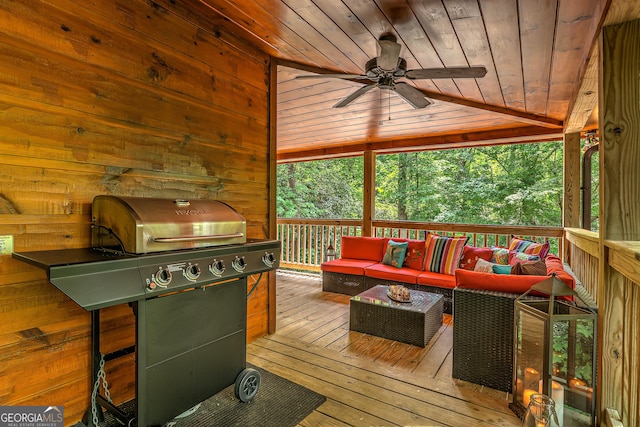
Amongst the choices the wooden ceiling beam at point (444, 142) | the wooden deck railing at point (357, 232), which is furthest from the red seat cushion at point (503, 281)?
the wooden ceiling beam at point (444, 142)

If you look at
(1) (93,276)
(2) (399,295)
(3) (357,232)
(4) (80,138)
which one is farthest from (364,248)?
(1) (93,276)

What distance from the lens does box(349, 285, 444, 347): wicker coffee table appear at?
296 centimetres

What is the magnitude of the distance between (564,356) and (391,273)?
95.6 inches

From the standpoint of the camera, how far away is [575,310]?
6.04 feet

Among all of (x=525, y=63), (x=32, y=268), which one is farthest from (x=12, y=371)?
(x=525, y=63)

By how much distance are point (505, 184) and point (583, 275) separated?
558cm

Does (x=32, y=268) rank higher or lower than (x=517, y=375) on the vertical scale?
higher

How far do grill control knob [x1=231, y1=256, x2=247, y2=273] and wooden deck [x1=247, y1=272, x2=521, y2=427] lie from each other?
976 mm

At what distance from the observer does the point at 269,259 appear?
2096 mm

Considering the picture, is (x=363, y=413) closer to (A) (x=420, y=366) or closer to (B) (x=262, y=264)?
(A) (x=420, y=366)

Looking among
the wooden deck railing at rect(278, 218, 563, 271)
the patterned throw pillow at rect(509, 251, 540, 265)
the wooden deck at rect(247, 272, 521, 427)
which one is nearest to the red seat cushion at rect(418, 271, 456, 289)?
the wooden deck at rect(247, 272, 521, 427)

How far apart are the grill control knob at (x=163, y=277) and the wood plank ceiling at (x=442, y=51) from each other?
70.3 inches

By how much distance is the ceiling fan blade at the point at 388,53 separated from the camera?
2.06m

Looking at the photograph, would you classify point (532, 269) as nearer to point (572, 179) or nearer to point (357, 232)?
point (572, 179)
